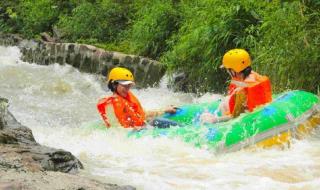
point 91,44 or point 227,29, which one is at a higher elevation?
point 227,29

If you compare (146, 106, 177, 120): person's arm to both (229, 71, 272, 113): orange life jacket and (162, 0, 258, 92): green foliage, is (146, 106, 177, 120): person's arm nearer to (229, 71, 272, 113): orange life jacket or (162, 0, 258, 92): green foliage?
(229, 71, 272, 113): orange life jacket

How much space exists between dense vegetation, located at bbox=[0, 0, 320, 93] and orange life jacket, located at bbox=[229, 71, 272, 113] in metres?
1.23

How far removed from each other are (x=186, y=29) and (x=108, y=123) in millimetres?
4288

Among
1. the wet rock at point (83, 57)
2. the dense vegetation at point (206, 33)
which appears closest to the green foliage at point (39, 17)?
the dense vegetation at point (206, 33)

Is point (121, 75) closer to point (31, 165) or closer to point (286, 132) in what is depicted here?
point (286, 132)

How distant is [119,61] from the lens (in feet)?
36.3

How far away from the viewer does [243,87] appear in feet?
19.2

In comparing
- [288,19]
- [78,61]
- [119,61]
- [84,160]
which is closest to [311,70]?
[288,19]

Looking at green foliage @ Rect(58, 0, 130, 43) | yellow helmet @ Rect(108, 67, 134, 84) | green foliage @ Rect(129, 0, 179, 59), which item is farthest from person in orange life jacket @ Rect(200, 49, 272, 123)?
green foliage @ Rect(58, 0, 130, 43)

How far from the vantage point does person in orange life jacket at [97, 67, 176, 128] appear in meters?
6.18

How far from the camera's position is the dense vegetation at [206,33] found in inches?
281

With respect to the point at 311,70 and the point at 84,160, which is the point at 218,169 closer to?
the point at 84,160

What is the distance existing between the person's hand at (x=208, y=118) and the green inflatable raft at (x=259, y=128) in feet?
0.30

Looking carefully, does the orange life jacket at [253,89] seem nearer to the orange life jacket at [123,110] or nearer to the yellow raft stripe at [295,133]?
the yellow raft stripe at [295,133]
